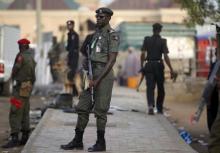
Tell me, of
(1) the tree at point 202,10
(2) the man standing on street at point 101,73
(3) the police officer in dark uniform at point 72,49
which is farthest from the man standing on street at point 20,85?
(3) the police officer in dark uniform at point 72,49

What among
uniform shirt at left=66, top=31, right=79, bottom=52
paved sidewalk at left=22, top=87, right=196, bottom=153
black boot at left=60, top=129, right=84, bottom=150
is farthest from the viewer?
uniform shirt at left=66, top=31, right=79, bottom=52

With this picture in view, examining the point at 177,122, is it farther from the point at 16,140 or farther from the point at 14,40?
the point at 14,40

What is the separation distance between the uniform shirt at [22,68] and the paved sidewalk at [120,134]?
0.86 meters

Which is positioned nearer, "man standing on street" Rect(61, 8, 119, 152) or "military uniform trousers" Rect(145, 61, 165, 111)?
"man standing on street" Rect(61, 8, 119, 152)

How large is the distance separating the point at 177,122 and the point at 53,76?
1144 centimetres

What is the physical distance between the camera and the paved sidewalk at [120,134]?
902 cm

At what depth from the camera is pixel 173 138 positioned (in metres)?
10.0

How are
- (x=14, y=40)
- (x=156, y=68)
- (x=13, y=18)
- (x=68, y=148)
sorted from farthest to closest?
(x=13, y=18)
(x=14, y=40)
(x=156, y=68)
(x=68, y=148)

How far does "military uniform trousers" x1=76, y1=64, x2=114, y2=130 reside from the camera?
857 centimetres

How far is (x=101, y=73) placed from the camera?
859 cm

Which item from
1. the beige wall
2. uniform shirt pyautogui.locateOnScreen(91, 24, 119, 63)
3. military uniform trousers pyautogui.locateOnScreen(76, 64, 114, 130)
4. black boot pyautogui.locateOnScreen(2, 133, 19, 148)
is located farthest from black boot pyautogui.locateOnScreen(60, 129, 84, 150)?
the beige wall

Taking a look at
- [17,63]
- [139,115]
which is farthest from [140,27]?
[17,63]

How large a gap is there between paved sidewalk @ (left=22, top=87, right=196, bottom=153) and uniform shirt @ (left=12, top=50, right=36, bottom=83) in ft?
2.83

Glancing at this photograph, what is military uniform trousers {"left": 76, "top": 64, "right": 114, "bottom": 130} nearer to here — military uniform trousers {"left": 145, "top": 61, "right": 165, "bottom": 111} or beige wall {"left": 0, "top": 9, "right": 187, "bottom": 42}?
military uniform trousers {"left": 145, "top": 61, "right": 165, "bottom": 111}
